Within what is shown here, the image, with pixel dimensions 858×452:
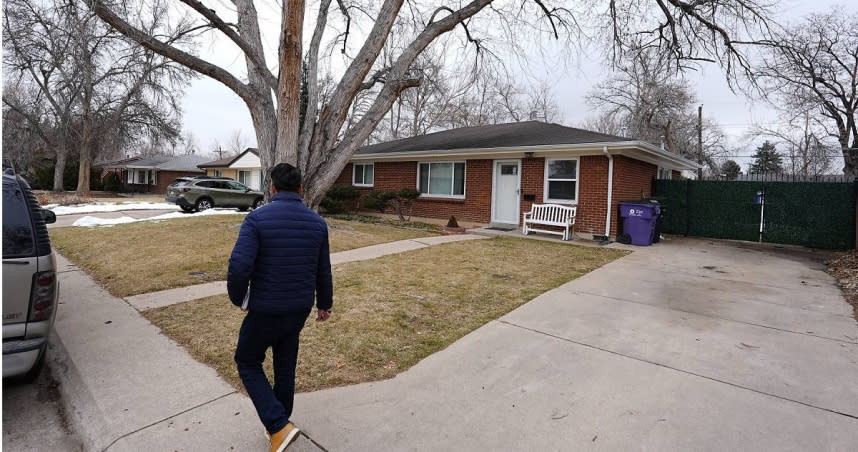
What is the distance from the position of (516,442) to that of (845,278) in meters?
8.09

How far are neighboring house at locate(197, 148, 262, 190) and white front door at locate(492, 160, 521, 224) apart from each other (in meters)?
20.9

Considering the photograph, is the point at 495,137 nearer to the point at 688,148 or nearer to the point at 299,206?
the point at 299,206

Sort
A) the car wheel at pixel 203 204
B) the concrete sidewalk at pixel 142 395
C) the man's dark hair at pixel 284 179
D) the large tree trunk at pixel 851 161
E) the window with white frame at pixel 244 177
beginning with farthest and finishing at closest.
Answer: the window with white frame at pixel 244 177 < the large tree trunk at pixel 851 161 < the car wheel at pixel 203 204 < the concrete sidewalk at pixel 142 395 < the man's dark hair at pixel 284 179

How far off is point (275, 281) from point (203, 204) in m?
18.2

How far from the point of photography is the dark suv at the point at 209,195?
57.9 feet

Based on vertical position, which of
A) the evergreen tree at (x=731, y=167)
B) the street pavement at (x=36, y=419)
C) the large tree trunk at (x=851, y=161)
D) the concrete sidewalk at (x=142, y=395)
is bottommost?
the street pavement at (x=36, y=419)

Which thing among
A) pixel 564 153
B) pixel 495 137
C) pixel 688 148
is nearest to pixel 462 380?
pixel 564 153

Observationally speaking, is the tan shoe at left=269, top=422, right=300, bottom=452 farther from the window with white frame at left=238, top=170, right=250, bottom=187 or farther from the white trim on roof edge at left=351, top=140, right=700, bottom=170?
the window with white frame at left=238, top=170, right=250, bottom=187

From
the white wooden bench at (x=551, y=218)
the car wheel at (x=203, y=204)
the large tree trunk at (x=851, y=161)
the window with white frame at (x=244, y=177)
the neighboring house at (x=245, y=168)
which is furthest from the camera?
the window with white frame at (x=244, y=177)

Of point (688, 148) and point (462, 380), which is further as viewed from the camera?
point (688, 148)

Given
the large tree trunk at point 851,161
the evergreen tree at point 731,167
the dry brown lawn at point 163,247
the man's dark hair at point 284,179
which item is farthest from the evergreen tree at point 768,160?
the man's dark hair at point 284,179

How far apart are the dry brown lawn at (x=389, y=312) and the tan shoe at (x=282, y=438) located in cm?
81

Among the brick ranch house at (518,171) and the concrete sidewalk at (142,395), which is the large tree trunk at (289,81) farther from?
the concrete sidewalk at (142,395)

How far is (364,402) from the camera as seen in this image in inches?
116
